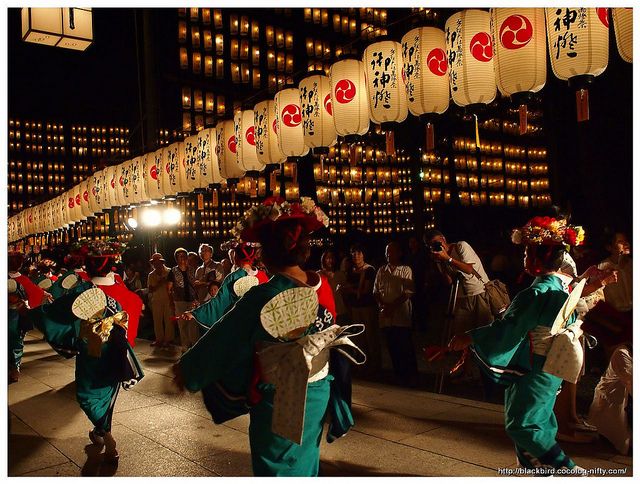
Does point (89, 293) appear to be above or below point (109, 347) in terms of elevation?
above

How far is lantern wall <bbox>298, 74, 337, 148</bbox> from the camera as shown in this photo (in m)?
8.19

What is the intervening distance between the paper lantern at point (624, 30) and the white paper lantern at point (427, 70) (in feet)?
6.50

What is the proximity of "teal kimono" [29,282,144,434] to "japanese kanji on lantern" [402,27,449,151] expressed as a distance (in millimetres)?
4292

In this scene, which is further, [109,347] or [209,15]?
[209,15]

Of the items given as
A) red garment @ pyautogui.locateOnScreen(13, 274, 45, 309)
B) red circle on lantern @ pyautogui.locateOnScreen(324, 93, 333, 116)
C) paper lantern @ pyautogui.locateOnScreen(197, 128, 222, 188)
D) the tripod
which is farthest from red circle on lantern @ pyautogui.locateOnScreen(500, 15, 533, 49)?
red garment @ pyautogui.locateOnScreen(13, 274, 45, 309)

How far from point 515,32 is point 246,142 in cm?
542

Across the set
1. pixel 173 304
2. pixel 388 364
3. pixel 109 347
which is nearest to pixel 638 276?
pixel 109 347

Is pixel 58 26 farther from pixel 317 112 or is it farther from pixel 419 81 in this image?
pixel 419 81

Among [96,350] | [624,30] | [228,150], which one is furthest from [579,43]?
[228,150]

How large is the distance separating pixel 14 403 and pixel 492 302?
5.97 metres

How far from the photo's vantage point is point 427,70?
650 cm

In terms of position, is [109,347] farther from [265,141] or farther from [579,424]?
[265,141]

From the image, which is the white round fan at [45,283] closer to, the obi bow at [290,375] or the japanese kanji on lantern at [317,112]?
the japanese kanji on lantern at [317,112]

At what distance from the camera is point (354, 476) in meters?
3.96
